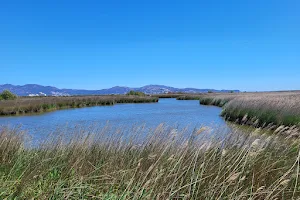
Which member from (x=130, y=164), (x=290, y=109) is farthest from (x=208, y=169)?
(x=290, y=109)

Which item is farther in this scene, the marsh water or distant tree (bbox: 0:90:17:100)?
distant tree (bbox: 0:90:17:100)

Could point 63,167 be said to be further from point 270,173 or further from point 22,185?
point 270,173

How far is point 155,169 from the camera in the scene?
9.86 ft

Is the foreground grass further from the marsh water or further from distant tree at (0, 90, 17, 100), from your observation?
distant tree at (0, 90, 17, 100)

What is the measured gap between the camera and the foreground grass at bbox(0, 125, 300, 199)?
110 inches

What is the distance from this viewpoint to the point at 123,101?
43.5 m

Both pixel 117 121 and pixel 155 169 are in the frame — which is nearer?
pixel 155 169

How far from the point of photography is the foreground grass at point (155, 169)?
2.80 m

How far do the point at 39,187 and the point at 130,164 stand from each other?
1.24m

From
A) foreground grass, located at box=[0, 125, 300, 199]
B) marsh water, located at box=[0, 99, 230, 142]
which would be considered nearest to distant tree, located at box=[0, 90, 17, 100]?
marsh water, located at box=[0, 99, 230, 142]

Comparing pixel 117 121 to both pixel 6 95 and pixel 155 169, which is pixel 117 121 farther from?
pixel 6 95

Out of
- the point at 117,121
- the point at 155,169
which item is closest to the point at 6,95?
the point at 117,121

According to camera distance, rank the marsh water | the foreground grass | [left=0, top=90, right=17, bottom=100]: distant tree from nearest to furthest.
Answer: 1. the foreground grass
2. the marsh water
3. [left=0, top=90, right=17, bottom=100]: distant tree

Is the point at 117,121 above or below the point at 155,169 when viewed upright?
below
